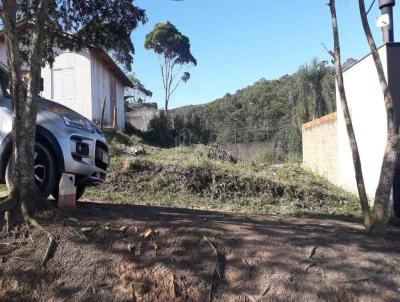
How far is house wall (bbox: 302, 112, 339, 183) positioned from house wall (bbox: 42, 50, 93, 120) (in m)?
9.11

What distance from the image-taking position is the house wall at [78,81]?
2242cm

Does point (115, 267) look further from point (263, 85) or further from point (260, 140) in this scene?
point (263, 85)

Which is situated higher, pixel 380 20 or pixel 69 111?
pixel 380 20

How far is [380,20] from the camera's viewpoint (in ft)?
34.5

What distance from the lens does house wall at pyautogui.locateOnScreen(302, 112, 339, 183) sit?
1447cm

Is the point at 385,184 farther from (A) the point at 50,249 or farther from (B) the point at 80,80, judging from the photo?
(B) the point at 80,80

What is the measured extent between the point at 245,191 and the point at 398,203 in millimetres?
3601

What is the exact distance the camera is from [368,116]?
11.1 metres

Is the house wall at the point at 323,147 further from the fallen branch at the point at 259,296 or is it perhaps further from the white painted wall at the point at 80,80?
the fallen branch at the point at 259,296

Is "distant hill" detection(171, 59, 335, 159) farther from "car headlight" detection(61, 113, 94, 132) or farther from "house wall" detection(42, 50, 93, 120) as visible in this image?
"car headlight" detection(61, 113, 94, 132)

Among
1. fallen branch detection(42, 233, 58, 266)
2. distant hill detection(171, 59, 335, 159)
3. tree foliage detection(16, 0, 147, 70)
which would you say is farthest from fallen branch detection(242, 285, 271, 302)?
distant hill detection(171, 59, 335, 159)

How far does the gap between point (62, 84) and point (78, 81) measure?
0.74m

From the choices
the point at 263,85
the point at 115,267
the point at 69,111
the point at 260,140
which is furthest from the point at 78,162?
the point at 263,85

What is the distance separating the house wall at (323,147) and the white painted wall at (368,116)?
145 centimetres
